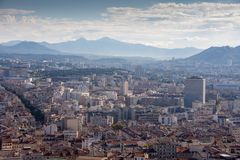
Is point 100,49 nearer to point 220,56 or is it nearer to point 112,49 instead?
point 112,49

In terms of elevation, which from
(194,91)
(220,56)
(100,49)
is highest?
(100,49)

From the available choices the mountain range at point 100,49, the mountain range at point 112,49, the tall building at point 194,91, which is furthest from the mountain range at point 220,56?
the mountain range at point 112,49

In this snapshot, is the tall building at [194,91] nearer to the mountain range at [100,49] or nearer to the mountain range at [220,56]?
the mountain range at [220,56]

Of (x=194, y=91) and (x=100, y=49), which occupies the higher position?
(x=100, y=49)

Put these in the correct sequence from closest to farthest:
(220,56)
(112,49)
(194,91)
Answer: (194,91) → (220,56) → (112,49)

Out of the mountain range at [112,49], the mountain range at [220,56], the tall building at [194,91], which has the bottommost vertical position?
the tall building at [194,91]

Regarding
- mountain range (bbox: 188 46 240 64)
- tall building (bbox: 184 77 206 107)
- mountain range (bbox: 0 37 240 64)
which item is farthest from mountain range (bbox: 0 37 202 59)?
tall building (bbox: 184 77 206 107)

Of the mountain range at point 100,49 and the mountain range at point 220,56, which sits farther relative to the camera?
the mountain range at point 100,49

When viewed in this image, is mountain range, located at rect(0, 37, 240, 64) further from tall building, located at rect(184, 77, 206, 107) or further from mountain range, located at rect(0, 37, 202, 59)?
tall building, located at rect(184, 77, 206, 107)

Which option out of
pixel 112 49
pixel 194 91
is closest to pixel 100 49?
pixel 112 49

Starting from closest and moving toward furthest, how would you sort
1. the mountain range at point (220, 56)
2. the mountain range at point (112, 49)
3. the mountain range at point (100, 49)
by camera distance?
1. the mountain range at point (220, 56)
2. the mountain range at point (100, 49)
3. the mountain range at point (112, 49)
